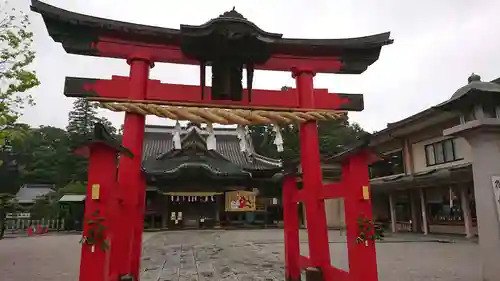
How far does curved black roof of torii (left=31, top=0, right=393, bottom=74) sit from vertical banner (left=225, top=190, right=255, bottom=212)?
21.0 metres

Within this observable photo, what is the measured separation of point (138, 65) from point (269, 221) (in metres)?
24.9

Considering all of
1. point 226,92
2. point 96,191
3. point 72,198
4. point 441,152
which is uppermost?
point 441,152

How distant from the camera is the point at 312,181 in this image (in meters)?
Answer: 6.18

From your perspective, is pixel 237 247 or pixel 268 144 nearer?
pixel 237 247

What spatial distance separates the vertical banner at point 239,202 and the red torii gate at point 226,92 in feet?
66.3

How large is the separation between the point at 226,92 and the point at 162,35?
148 cm

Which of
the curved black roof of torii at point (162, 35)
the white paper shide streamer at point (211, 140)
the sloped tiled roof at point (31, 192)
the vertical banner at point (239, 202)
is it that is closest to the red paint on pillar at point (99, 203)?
the white paper shide streamer at point (211, 140)

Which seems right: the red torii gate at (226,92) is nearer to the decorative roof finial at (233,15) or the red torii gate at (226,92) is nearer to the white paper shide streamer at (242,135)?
the decorative roof finial at (233,15)

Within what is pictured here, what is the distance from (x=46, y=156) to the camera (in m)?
48.6

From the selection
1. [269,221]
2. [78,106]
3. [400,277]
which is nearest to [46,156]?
[78,106]

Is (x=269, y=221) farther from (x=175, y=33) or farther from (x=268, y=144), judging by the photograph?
(x=175, y=33)

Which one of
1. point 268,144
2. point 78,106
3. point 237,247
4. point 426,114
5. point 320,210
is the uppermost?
point 78,106

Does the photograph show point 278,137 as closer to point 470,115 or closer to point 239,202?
point 470,115

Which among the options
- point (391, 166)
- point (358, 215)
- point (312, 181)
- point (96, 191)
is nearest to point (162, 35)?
point (96, 191)
